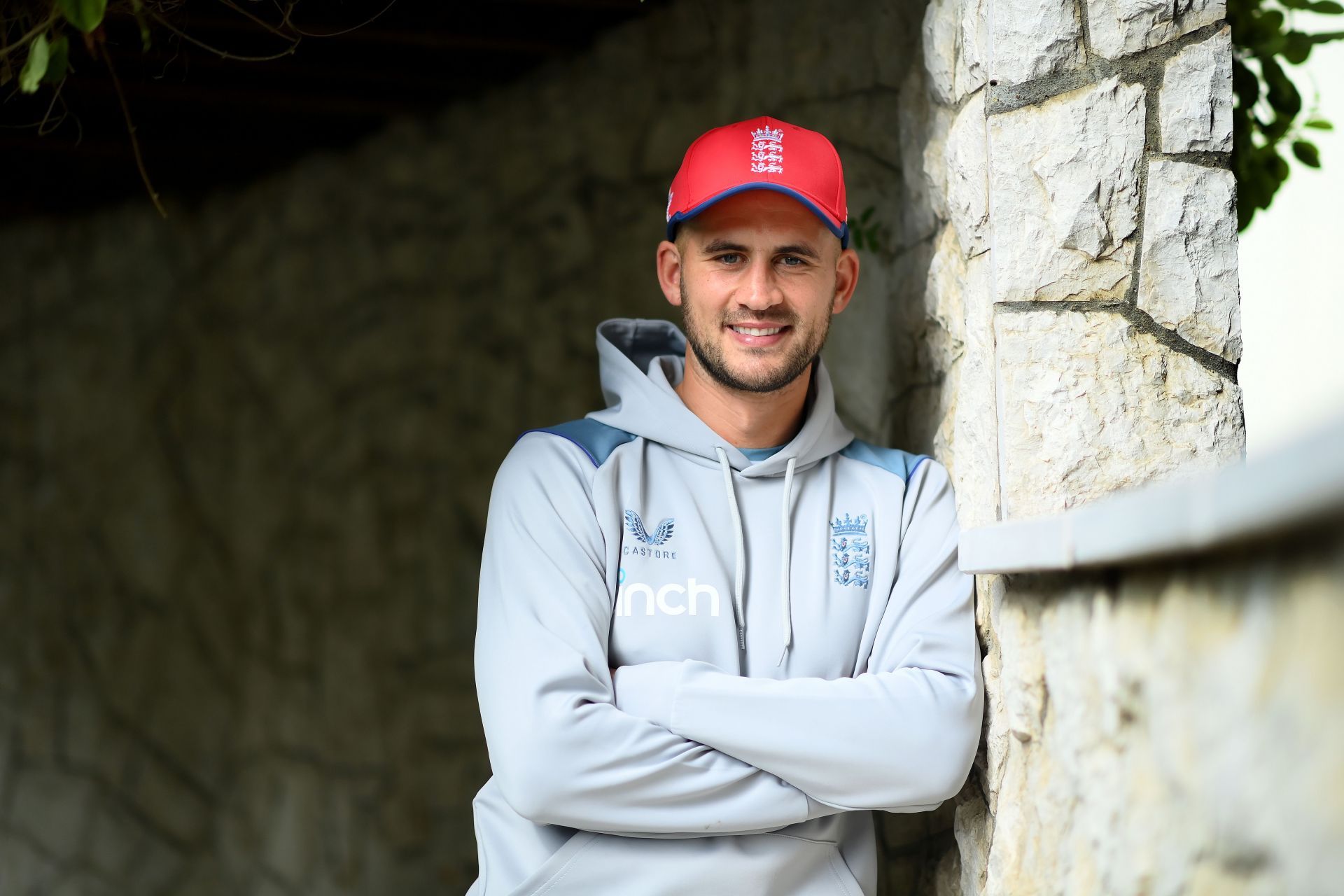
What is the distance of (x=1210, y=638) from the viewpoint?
86 cm

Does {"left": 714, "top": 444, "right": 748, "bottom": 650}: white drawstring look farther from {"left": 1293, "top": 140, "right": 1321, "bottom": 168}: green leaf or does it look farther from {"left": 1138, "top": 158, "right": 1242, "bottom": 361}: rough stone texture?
{"left": 1293, "top": 140, "right": 1321, "bottom": 168}: green leaf

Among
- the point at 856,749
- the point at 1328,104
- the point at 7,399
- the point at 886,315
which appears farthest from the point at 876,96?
the point at 7,399

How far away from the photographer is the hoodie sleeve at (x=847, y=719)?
4.94 feet

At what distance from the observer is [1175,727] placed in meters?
0.94

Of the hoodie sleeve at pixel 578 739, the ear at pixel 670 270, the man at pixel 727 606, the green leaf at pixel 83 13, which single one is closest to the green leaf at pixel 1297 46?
the man at pixel 727 606

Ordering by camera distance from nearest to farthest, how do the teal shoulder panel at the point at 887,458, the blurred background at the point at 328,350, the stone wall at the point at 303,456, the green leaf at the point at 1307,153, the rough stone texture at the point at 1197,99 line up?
the rough stone texture at the point at 1197,99, the teal shoulder panel at the point at 887,458, the green leaf at the point at 1307,153, the blurred background at the point at 328,350, the stone wall at the point at 303,456

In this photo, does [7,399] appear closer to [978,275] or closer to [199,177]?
[199,177]

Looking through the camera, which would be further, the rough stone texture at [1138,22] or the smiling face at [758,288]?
the smiling face at [758,288]

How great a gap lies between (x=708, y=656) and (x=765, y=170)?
0.71 metres

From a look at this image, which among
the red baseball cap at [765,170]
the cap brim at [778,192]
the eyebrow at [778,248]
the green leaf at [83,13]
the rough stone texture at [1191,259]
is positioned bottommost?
the rough stone texture at [1191,259]

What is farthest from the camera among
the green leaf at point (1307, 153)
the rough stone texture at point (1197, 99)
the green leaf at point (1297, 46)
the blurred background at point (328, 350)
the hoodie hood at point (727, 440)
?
the blurred background at point (328, 350)

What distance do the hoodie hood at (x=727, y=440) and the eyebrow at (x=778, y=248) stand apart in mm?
222

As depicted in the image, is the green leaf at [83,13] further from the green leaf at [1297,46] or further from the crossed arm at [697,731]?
the green leaf at [1297,46]

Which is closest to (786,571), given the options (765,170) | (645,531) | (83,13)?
(645,531)
